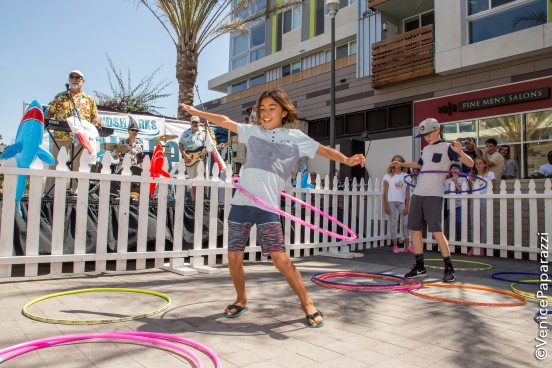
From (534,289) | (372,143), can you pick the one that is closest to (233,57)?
(372,143)

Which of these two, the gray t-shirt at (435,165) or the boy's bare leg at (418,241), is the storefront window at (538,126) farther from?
the boy's bare leg at (418,241)

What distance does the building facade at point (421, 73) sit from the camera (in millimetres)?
12070

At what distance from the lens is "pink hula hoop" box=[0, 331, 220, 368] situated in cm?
219

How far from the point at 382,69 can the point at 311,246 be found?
10.7 meters

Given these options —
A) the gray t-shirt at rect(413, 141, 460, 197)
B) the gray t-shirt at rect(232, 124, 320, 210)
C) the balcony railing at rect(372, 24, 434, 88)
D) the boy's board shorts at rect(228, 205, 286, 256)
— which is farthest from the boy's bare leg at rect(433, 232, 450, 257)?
the balcony railing at rect(372, 24, 434, 88)

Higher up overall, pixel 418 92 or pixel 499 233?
pixel 418 92

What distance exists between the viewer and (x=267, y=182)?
10.6 feet

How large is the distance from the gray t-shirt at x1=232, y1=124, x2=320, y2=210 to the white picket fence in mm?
2439

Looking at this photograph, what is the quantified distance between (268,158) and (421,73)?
12768 mm

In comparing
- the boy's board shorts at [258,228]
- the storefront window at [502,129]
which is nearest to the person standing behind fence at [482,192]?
the storefront window at [502,129]

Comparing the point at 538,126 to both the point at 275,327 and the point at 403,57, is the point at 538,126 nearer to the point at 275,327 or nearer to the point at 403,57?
the point at 403,57

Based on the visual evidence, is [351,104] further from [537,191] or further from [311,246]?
[311,246]

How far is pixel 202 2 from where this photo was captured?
1255 cm

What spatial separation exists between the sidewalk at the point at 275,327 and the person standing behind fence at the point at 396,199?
4.04m
